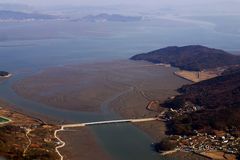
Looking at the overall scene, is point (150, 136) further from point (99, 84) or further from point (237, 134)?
point (99, 84)

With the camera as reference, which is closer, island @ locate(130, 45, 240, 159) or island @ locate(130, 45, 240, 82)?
island @ locate(130, 45, 240, 159)

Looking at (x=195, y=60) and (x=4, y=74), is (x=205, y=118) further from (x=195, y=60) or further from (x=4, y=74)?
(x=195, y=60)

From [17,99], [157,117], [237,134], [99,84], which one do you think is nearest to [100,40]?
[99,84]

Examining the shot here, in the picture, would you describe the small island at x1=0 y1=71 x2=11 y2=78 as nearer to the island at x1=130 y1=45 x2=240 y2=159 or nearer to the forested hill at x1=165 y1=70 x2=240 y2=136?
the island at x1=130 y1=45 x2=240 y2=159

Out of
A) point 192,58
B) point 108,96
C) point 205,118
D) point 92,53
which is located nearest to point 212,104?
point 205,118

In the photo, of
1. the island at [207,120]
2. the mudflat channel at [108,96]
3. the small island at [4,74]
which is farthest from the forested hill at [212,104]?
the small island at [4,74]

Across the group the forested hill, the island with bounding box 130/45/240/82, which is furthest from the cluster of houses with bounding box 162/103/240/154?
the island with bounding box 130/45/240/82
